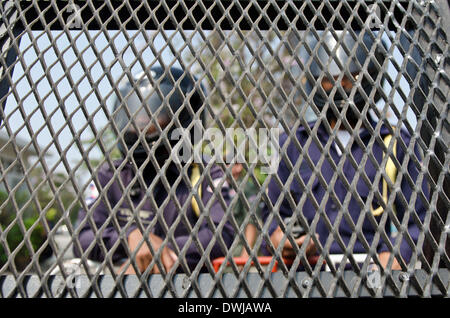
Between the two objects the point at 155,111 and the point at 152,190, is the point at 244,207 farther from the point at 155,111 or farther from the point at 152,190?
the point at 155,111

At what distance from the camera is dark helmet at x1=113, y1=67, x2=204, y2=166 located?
1008 millimetres

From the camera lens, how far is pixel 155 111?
113 cm

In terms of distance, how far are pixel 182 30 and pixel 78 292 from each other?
0.67 metres

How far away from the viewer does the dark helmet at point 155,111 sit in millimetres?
1008

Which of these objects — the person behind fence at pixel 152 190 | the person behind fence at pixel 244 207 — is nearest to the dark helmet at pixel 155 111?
the person behind fence at pixel 152 190

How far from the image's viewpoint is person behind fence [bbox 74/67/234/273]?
0.94 metres

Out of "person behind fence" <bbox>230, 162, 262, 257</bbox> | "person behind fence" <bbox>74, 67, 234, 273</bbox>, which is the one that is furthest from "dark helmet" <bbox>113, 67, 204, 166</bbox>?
"person behind fence" <bbox>230, 162, 262, 257</bbox>

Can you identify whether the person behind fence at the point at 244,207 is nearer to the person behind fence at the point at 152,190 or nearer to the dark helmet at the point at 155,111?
the person behind fence at the point at 152,190

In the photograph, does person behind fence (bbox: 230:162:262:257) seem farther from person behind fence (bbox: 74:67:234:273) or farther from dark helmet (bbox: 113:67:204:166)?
dark helmet (bbox: 113:67:204:166)

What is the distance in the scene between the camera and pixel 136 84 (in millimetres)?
1062

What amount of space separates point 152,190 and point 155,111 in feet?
0.90
